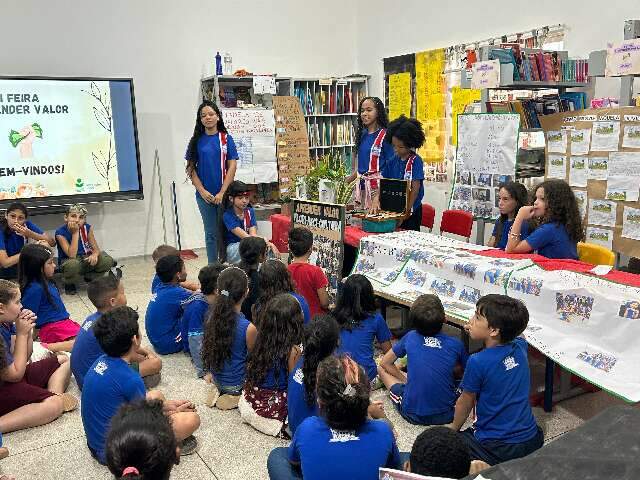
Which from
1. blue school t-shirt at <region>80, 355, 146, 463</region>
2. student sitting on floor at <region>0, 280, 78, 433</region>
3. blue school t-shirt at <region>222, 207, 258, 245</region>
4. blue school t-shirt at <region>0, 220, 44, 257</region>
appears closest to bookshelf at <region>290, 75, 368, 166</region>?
blue school t-shirt at <region>222, 207, 258, 245</region>

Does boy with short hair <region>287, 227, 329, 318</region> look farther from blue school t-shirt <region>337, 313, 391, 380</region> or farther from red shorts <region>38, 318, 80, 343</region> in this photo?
red shorts <region>38, 318, 80, 343</region>

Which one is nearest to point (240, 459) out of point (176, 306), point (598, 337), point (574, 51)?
point (176, 306)

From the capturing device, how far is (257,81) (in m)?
6.85

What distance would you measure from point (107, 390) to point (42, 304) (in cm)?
187

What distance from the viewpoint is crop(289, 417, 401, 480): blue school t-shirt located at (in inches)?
69.2

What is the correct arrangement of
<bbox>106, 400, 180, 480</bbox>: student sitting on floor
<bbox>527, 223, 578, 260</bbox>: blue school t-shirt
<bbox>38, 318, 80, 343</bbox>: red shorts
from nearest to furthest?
<bbox>106, 400, 180, 480</bbox>: student sitting on floor
<bbox>527, 223, 578, 260</bbox>: blue school t-shirt
<bbox>38, 318, 80, 343</bbox>: red shorts

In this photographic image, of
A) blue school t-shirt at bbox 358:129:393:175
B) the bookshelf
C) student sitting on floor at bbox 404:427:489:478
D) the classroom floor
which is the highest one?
the bookshelf

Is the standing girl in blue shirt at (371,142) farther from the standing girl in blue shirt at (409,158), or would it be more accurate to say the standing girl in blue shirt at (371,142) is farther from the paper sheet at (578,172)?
the paper sheet at (578,172)

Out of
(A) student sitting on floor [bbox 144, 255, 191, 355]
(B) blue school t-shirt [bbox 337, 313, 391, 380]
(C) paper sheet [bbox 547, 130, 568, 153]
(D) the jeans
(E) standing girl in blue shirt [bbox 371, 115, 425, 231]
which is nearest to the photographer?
(B) blue school t-shirt [bbox 337, 313, 391, 380]

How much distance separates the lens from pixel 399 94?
720 centimetres

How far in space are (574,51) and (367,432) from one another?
4.69m

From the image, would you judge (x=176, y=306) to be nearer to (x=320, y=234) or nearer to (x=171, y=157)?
(x=320, y=234)

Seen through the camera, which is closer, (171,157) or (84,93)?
(84,93)

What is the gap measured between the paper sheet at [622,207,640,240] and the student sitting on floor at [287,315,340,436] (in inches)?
113
